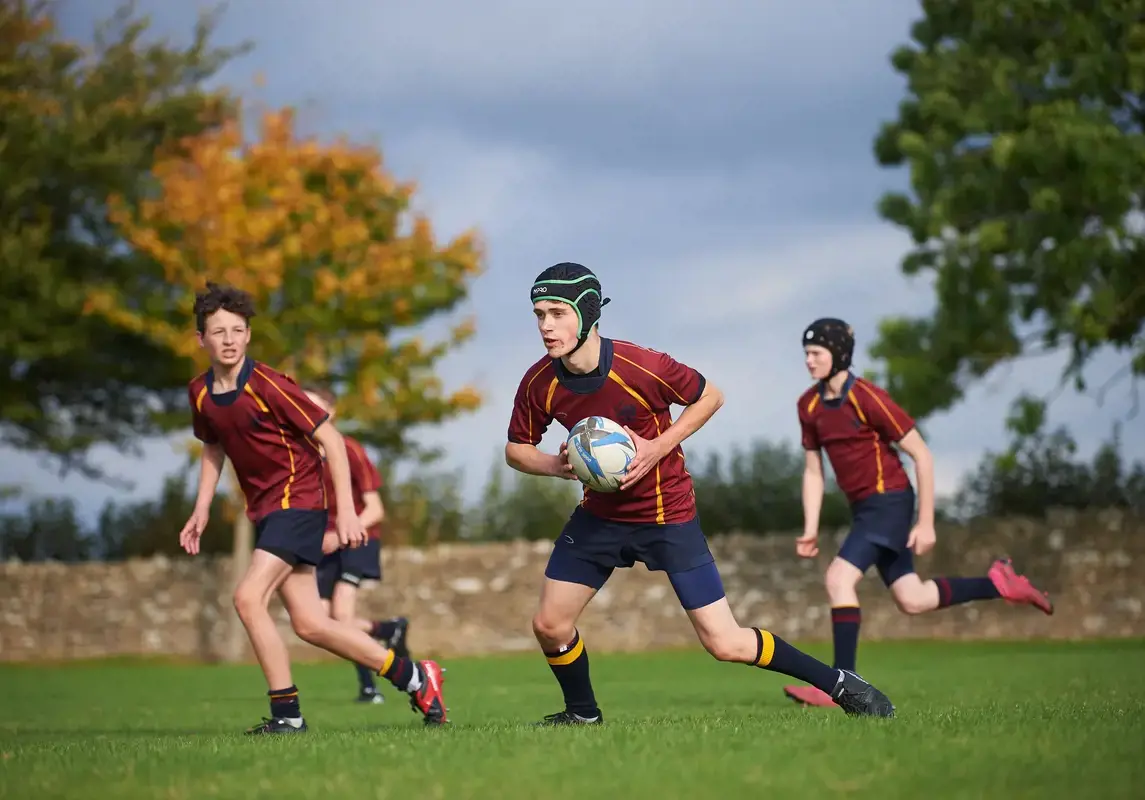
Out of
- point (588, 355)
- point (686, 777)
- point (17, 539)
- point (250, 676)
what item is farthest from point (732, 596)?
point (686, 777)

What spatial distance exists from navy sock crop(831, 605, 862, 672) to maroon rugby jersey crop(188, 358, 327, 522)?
374 centimetres

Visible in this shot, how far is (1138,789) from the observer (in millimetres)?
4691

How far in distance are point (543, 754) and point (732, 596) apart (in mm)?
17611

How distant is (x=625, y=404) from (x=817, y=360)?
11.6ft

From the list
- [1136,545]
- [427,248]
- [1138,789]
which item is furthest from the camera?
[427,248]

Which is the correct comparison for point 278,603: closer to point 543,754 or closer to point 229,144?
point 229,144

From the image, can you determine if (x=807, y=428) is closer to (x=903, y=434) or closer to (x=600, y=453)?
(x=903, y=434)

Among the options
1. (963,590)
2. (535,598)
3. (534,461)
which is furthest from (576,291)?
(535,598)

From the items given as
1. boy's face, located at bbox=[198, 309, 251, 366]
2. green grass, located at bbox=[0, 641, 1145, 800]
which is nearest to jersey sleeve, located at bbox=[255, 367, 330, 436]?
boy's face, located at bbox=[198, 309, 251, 366]

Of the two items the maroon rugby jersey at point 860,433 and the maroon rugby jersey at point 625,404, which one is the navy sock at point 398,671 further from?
the maroon rugby jersey at point 860,433

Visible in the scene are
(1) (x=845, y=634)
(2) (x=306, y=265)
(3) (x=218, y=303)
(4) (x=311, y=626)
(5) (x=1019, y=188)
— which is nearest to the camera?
(3) (x=218, y=303)

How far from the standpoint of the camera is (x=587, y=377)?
6770 mm

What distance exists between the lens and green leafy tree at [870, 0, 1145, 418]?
2067 centimetres

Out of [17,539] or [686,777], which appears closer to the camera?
[686,777]
